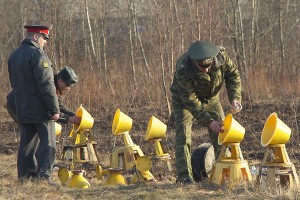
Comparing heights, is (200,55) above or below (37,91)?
above

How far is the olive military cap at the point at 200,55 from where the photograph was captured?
5871 mm

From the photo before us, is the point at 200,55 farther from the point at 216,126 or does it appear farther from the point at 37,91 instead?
the point at 37,91

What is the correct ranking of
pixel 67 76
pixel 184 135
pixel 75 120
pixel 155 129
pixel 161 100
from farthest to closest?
pixel 161 100
pixel 75 120
pixel 155 129
pixel 67 76
pixel 184 135

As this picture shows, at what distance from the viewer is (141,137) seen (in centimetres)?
1089

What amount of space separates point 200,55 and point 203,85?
483mm

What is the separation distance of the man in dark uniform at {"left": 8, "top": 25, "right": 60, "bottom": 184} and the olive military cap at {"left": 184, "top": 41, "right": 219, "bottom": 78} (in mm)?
1527

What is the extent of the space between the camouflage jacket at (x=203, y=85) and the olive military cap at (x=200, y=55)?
69 millimetres

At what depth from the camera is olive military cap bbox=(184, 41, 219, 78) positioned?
5871 millimetres

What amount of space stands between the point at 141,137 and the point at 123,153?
11.4 feet

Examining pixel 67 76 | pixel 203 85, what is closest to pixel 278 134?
pixel 203 85

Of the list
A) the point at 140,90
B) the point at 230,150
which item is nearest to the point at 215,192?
the point at 230,150

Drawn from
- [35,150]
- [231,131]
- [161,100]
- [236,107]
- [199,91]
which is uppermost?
[199,91]

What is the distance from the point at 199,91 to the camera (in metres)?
6.32

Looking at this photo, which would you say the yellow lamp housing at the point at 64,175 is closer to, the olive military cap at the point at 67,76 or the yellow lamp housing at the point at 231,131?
→ the olive military cap at the point at 67,76
